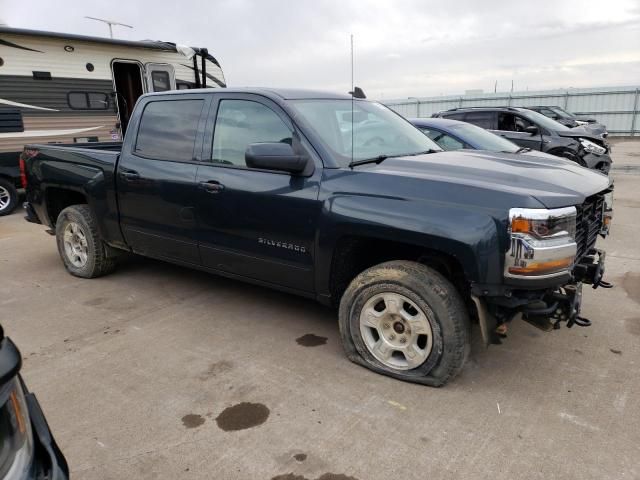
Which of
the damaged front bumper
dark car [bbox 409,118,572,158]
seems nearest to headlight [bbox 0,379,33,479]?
the damaged front bumper

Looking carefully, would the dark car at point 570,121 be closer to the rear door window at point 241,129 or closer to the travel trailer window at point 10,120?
the travel trailer window at point 10,120

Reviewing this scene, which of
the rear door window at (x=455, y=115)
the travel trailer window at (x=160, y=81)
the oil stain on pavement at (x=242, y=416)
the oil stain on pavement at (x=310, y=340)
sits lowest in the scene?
the oil stain on pavement at (x=310, y=340)

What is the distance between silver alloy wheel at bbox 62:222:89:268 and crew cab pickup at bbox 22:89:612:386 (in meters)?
0.71

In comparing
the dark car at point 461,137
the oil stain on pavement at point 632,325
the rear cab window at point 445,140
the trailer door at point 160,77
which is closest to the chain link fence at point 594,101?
the trailer door at point 160,77

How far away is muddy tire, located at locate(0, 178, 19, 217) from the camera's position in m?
8.73

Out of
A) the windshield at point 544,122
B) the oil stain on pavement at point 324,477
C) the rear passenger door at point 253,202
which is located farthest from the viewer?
the windshield at point 544,122

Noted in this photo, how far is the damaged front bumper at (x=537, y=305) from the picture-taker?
9.59 ft

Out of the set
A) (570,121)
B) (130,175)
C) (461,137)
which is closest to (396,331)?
(130,175)

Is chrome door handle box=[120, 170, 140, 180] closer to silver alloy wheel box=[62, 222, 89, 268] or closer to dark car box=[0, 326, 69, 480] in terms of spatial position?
silver alloy wheel box=[62, 222, 89, 268]

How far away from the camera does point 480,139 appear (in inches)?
274

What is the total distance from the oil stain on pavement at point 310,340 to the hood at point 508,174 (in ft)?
4.41

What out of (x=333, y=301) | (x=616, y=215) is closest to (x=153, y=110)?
(x=333, y=301)

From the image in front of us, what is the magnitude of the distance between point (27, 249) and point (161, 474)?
5.12m

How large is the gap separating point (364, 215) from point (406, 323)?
0.72m
